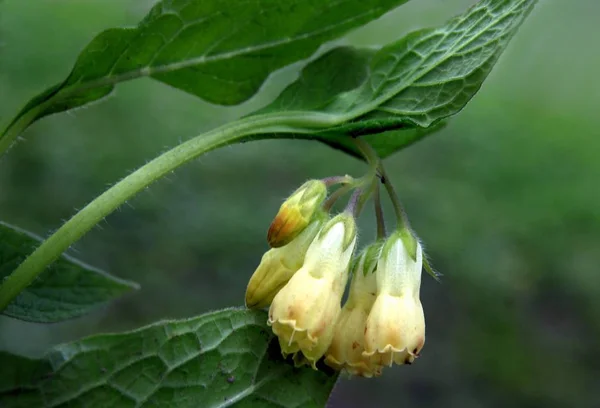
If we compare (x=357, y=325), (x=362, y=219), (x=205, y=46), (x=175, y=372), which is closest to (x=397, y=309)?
(x=357, y=325)

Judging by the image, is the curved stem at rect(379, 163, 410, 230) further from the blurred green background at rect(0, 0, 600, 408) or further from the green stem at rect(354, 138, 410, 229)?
the blurred green background at rect(0, 0, 600, 408)

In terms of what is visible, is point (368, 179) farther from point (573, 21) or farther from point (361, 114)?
point (573, 21)

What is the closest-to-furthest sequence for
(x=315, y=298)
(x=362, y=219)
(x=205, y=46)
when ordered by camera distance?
(x=315, y=298)
(x=205, y=46)
(x=362, y=219)

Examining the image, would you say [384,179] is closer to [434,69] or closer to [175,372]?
[434,69]

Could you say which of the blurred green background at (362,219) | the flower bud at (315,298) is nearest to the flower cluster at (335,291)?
the flower bud at (315,298)

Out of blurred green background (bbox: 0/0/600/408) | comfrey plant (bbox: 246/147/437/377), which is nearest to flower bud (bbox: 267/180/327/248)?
comfrey plant (bbox: 246/147/437/377)

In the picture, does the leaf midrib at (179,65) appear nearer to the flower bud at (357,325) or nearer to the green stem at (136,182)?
the green stem at (136,182)

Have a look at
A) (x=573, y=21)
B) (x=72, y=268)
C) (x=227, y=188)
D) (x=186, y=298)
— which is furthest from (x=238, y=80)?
Result: (x=573, y=21)
